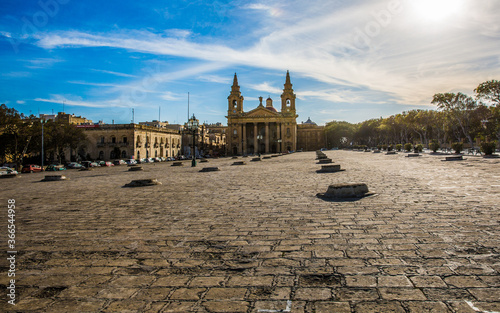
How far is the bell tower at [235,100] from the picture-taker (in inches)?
3718

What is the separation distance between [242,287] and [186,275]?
729 mm

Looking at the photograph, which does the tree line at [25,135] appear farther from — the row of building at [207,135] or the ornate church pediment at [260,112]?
the ornate church pediment at [260,112]

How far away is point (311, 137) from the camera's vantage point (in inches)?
4980

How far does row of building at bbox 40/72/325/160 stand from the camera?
2436 inches

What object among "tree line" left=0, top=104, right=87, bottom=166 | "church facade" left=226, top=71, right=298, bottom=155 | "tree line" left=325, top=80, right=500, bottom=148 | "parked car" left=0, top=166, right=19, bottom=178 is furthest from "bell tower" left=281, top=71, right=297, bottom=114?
"parked car" left=0, top=166, right=19, bottom=178

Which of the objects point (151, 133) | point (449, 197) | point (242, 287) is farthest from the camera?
point (151, 133)

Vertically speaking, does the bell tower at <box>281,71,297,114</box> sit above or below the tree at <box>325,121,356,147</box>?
above

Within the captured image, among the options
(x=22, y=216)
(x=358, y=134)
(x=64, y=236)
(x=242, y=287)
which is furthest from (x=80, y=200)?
(x=358, y=134)

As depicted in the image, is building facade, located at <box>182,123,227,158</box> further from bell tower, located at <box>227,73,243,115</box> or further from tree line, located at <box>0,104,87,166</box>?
tree line, located at <box>0,104,87,166</box>

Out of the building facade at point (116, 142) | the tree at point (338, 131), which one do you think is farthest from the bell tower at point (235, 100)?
the tree at point (338, 131)

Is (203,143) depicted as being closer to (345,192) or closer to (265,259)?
(345,192)

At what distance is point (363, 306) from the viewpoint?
2822 mm

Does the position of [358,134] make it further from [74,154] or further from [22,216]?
[22,216]

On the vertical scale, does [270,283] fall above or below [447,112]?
below
